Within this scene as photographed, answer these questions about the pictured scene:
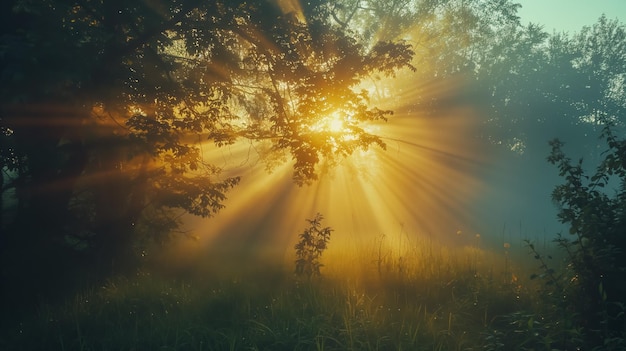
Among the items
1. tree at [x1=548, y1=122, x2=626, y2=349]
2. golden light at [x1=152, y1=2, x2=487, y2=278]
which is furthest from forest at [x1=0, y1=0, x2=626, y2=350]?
golden light at [x1=152, y1=2, x2=487, y2=278]

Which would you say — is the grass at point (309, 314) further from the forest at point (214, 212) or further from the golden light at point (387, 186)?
the golden light at point (387, 186)

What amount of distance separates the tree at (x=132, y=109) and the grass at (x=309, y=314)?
195cm

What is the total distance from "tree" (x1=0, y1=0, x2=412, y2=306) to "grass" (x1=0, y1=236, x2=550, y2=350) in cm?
195

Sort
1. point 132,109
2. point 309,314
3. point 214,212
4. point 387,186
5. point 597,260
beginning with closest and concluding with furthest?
point 597,260
point 309,314
point 132,109
point 214,212
point 387,186

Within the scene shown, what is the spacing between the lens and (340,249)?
10328mm

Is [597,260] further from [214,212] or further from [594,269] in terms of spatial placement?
[214,212]

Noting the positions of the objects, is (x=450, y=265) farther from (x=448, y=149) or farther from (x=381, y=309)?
(x=448, y=149)

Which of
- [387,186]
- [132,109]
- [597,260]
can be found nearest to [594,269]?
[597,260]

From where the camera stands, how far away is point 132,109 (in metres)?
→ 8.61

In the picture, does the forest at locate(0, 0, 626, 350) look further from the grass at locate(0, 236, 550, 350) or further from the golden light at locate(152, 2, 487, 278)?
the golden light at locate(152, 2, 487, 278)

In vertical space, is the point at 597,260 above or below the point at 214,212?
above

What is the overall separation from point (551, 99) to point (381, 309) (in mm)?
35413

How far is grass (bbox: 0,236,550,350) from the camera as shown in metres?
4.83

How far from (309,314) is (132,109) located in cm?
556
